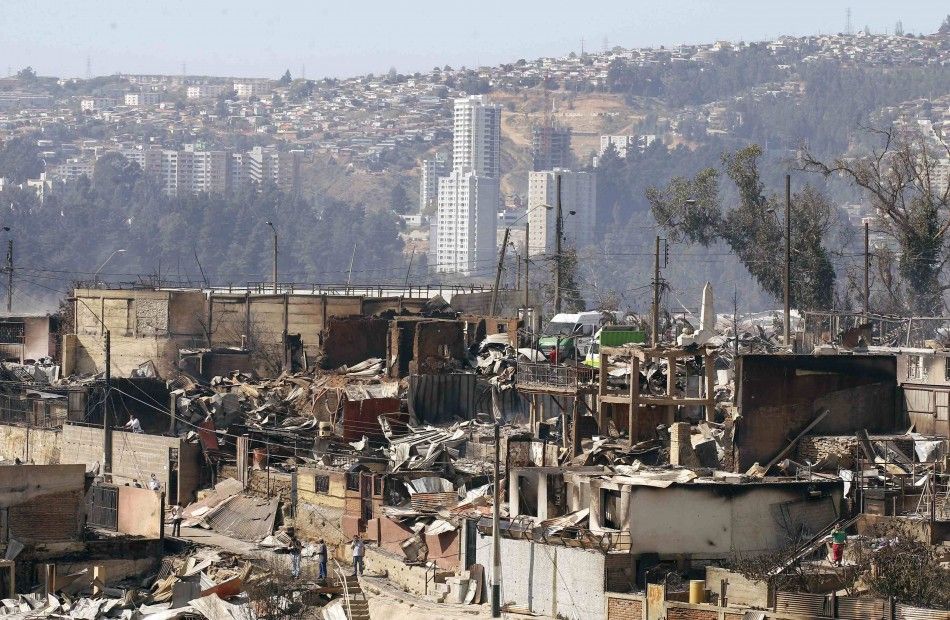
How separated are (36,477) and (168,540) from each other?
234 centimetres

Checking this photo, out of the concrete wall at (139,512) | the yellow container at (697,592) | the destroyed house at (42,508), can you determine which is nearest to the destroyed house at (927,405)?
the yellow container at (697,592)

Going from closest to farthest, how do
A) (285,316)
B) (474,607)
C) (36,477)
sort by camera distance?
(474,607) → (36,477) → (285,316)

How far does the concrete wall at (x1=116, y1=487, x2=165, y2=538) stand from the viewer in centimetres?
3180

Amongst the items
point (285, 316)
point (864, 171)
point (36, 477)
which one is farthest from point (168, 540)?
point (864, 171)

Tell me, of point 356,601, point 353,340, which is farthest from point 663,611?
point 353,340

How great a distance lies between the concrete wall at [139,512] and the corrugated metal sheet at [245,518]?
4.93 feet

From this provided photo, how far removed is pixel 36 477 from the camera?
31.0 meters

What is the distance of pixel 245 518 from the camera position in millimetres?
33375

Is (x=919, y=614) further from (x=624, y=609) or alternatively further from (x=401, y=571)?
(x=401, y=571)

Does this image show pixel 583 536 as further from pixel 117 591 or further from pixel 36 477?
pixel 36 477

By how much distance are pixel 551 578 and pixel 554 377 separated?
7.57m

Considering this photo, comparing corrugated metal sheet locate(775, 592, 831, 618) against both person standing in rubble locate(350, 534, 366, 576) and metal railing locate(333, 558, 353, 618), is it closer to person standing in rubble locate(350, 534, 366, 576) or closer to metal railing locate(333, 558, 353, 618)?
metal railing locate(333, 558, 353, 618)

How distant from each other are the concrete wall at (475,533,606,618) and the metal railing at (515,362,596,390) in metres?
6.10

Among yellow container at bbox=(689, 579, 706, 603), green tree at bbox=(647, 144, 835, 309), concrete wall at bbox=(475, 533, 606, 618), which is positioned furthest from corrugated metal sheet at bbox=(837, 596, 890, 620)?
green tree at bbox=(647, 144, 835, 309)
